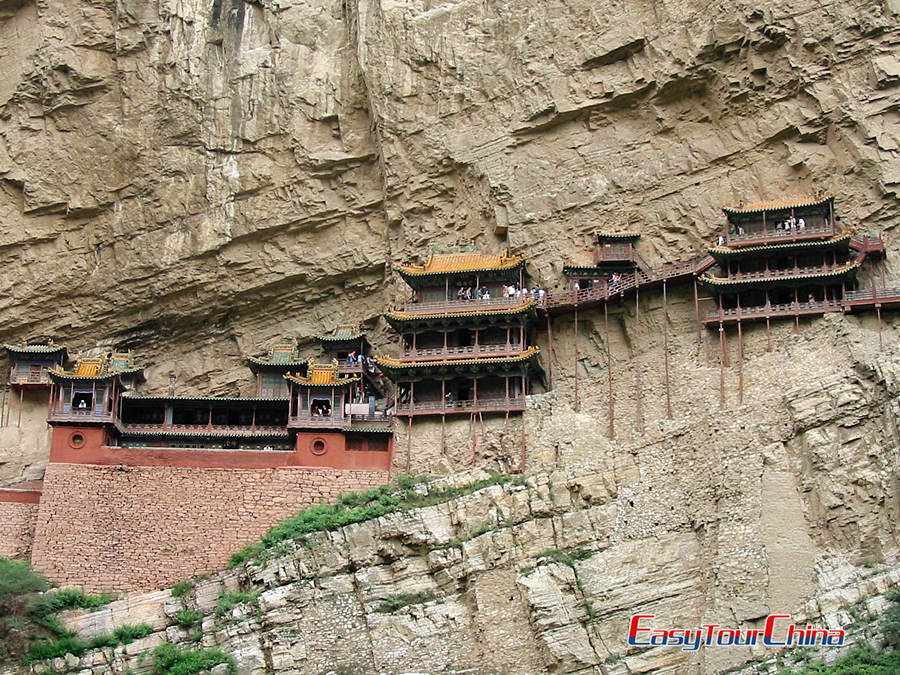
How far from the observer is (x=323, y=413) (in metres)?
43.9

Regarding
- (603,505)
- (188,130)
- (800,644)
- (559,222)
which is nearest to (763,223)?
(559,222)

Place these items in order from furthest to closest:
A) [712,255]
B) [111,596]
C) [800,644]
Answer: [712,255]
[111,596]
[800,644]

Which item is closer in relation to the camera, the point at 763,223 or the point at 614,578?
the point at 614,578

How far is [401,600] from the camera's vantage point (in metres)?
37.1

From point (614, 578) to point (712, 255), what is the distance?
1142 centimetres

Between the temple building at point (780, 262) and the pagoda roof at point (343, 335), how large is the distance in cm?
1172

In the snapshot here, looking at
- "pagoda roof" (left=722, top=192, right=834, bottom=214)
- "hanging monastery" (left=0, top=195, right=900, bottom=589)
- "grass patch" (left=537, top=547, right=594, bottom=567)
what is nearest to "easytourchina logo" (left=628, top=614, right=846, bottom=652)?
"grass patch" (left=537, top=547, right=594, bottom=567)

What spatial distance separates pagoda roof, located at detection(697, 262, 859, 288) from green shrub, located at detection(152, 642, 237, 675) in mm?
17592

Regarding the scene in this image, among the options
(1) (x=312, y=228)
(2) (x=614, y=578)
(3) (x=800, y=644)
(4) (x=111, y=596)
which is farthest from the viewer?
(1) (x=312, y=228)

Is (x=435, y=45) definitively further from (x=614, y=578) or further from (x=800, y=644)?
(x=800, y=644)

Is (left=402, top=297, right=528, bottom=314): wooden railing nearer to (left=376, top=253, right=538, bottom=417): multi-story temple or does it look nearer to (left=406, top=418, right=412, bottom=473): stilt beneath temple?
(left=376, top=253, right=538, bottom=417): multi-story temple

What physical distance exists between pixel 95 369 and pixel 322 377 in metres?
7.28

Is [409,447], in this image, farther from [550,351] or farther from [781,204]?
[781,204]

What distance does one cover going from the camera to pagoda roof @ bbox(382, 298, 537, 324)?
143ft
